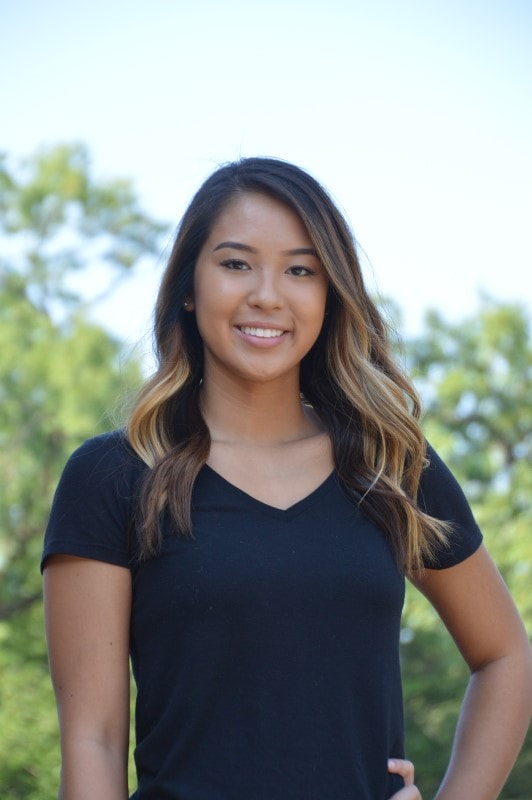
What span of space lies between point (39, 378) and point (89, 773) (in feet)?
28.8

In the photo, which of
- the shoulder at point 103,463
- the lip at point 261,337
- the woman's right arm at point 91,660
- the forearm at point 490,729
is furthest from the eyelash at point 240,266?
the forearm at point 490,729

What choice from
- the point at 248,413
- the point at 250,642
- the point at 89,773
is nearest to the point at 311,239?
the point at 248,413

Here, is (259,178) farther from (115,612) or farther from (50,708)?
(50,708)

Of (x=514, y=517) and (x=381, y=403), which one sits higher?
(x=381, y=403)

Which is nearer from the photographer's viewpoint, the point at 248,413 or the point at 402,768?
the point at 402,768

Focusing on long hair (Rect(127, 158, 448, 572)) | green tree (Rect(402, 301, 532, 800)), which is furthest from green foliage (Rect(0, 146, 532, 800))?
long hair (Rect(127, 158, 448, 572))

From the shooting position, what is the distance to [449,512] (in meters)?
2.35

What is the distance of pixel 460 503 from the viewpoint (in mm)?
2365

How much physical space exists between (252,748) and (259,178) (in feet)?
3.50

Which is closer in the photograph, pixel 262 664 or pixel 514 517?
pixel 262 664

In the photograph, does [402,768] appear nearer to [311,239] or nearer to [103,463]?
[103,463]

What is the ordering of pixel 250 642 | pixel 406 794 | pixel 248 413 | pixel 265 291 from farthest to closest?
pixel 248 413, pixel 265 291, pixel 406 794, pixel 250 642

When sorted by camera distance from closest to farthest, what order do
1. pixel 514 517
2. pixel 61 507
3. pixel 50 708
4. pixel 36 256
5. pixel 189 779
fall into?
pixel 189 779
pixel 61 507
pixel 50 708
pixel 514 517
pixel 36 256

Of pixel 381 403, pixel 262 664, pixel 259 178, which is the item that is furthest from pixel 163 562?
pixel 259 178
